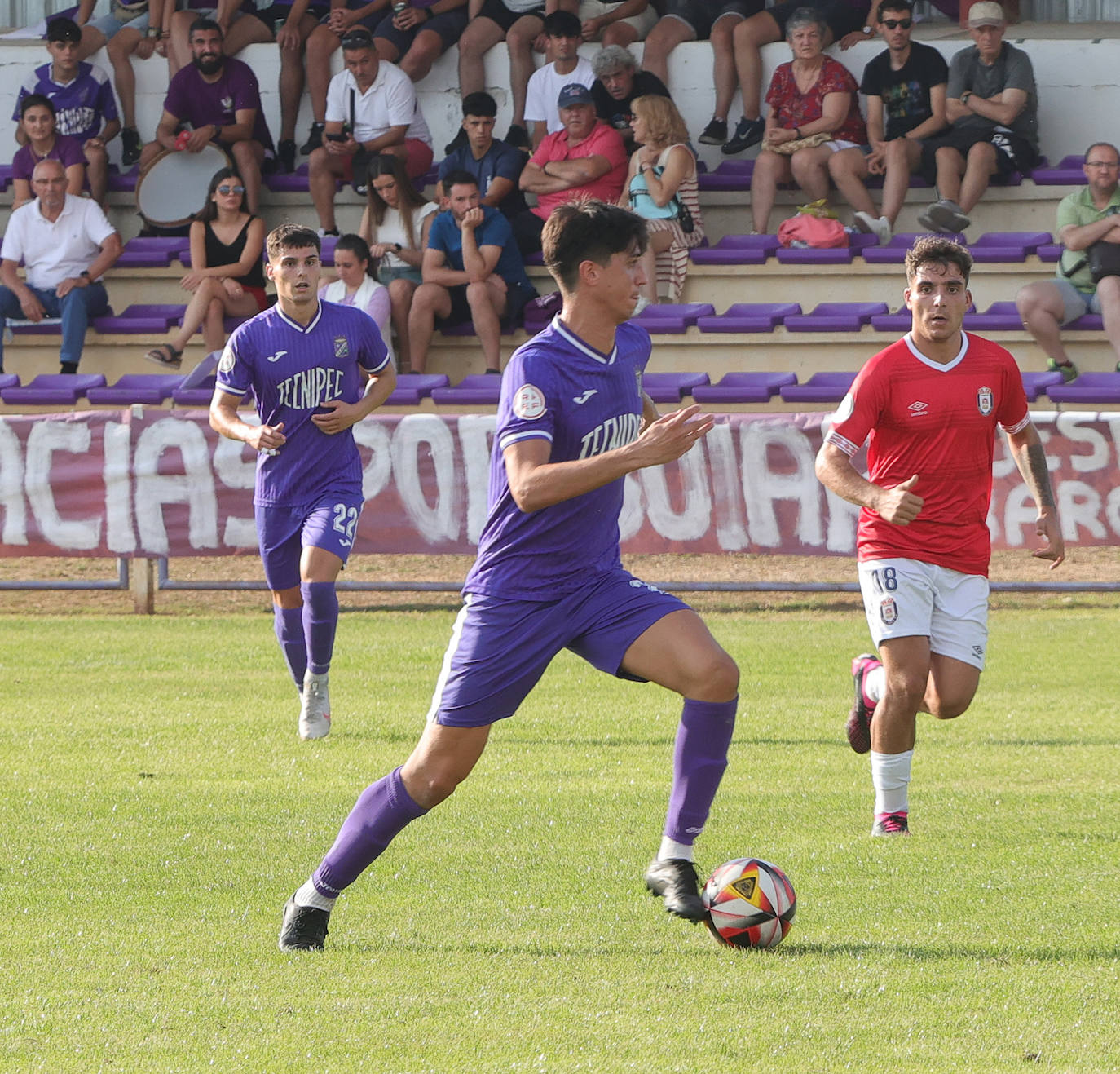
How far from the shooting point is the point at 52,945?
16.2 ft

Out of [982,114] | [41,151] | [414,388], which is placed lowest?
[414,388]

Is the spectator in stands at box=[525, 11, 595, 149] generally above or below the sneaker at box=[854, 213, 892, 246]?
A: above

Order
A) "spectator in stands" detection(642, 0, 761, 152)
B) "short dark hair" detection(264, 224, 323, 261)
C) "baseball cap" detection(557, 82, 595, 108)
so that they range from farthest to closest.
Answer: "spectator in stands" detection(642, 0, 761, 152), "baseball cap" detection(557, 82, 595, 108), "short dark hair" detection(264, 224, 323, 261)

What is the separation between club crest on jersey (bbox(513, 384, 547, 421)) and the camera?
468cm

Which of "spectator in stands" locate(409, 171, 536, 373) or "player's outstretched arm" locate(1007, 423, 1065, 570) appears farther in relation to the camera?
"spectator in stands" locate(409, 171, 536, 373)

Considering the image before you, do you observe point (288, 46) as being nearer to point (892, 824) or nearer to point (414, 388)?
point (414, 388)

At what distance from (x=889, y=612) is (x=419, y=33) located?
12.8 metres

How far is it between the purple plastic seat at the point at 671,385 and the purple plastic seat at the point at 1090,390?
300 centimetres

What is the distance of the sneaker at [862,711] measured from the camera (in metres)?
7.07

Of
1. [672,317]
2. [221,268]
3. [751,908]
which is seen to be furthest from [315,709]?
[221,268]

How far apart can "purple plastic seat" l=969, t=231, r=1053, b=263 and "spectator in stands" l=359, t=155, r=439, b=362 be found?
501 cm

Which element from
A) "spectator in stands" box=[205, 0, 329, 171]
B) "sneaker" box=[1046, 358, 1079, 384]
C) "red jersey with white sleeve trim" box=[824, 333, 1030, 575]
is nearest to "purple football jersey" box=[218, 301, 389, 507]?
"red jersey with white sleeve trim" box=[824, 333, 1030, 575]

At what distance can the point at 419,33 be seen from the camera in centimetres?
1752

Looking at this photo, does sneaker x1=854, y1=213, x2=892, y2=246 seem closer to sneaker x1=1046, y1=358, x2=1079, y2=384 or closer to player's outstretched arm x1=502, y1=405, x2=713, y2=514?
sneaker x1=1046, y1=358, x2=1079, y2=384
